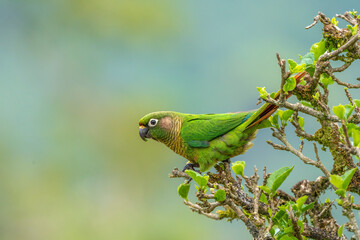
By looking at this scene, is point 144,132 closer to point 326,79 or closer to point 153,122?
point 153,122

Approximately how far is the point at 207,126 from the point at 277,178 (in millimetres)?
1170

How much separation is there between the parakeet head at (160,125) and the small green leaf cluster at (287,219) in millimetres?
1275

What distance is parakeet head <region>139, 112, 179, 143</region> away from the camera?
2.69 meters

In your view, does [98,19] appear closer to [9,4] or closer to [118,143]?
[9,4]

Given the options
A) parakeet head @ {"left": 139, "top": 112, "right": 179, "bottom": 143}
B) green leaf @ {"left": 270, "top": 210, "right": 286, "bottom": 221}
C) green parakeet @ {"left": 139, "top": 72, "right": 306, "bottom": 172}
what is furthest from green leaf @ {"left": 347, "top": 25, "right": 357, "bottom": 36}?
parakeet head @ {"left": 139, "top": 112, "right": 179, "bottom": 143}

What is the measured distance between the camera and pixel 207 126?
8.50 feet

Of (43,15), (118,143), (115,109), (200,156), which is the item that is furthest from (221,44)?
(200,156)

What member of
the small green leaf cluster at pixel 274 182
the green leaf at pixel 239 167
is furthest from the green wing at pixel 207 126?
the small green leaf cluster at pixel 274 182

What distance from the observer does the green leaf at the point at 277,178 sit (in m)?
1.42

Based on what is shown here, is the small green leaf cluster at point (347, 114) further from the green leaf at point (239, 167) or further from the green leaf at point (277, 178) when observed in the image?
the green leaf at point (239, 167)

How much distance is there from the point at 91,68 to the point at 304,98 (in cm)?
1239

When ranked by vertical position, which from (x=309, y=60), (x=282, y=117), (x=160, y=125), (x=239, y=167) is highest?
(x=160, y=125)

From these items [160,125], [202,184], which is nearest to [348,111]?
[202,184]

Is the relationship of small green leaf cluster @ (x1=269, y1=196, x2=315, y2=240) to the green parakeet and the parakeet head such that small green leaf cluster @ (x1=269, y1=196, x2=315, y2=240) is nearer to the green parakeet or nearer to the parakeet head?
the green parakeet
